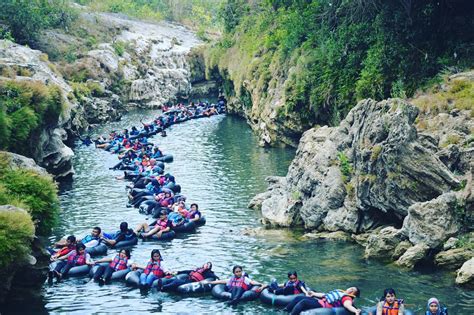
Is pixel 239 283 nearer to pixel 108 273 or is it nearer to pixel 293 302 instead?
pixel 293 302

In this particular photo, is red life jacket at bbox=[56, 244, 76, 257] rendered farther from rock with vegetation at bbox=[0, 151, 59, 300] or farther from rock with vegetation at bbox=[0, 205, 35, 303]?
rock with vegetation at bbox=[0, 205, 35, 303]

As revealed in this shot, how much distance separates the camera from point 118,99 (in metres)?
71.2

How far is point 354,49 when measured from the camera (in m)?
39.1

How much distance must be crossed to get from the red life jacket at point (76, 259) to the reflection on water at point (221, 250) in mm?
768

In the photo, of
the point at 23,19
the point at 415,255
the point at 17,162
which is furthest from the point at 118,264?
the point at 23,19

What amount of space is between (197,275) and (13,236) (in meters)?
6.68

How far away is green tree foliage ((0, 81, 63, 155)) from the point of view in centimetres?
2759

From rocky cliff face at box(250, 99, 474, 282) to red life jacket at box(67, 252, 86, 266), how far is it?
890 centimetres

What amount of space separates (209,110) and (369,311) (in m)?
51.9

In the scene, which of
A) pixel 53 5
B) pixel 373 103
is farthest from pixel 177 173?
pixel 53 5

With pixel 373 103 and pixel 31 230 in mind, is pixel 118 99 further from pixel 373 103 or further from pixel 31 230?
pixel 31 230

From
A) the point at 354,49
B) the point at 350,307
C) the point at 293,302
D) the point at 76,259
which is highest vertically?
the point at 354,49

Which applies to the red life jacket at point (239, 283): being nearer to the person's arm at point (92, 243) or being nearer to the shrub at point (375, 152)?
the person's arm at point (92, 243)

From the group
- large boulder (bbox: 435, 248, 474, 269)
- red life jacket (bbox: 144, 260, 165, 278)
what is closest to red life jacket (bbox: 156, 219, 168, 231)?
red life jacket (bbox: 144, 260, 165, 278)
